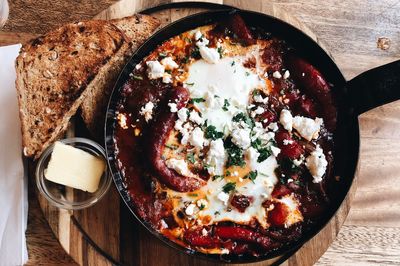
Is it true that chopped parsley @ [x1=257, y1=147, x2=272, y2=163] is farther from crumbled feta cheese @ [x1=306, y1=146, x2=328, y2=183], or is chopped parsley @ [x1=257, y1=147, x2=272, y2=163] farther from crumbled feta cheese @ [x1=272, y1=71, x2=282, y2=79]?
crumbled feta cheese @ [x1=272, y1=71, x2=282, y2=79]

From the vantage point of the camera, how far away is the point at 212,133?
346 centimetres

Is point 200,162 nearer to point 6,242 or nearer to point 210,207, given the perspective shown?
point 210,207

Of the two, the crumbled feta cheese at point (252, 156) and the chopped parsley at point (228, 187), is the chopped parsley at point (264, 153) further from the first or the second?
the chopped parsley at point (228, 187)

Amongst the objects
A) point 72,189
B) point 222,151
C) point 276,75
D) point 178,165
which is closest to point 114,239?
point 72,189

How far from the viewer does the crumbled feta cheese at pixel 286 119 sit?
137 inches

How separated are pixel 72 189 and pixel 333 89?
192cm

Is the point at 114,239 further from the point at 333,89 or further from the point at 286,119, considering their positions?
the point at 333,89

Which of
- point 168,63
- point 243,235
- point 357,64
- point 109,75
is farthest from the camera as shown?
point 357,64

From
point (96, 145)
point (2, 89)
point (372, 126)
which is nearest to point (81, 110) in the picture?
point (96, 145)

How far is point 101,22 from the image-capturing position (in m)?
3.59

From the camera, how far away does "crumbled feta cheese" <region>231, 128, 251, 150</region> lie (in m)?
3.41

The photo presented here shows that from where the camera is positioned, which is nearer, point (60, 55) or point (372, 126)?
point (60, 55)

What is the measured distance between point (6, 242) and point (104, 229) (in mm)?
661

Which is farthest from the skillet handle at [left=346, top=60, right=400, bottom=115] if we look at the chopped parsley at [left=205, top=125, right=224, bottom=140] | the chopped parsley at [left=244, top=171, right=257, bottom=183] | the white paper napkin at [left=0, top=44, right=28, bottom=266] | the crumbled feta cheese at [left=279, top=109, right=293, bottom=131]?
the white paper napkin at [left=0, top=44, right=28, bottom=266]
